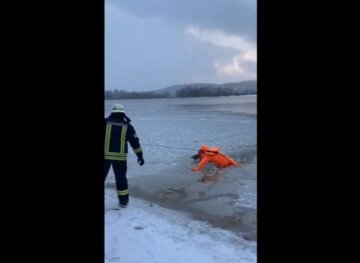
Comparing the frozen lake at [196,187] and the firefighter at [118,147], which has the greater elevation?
the firefighter at [118,147]

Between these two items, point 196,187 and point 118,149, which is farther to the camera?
point 196,187

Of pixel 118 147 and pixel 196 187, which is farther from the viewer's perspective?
pixel 196 187

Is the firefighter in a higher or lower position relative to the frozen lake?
higher

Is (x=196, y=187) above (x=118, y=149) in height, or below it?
below

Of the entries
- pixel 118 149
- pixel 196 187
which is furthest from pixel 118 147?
pixel 196 187

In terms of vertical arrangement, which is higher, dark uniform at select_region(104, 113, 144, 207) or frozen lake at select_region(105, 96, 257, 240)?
dark uniform at select_region(104, 113, 144, 207)

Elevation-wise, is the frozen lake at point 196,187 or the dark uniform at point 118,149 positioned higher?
the dark uniform at point 118,149

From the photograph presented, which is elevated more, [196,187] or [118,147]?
[118,147]

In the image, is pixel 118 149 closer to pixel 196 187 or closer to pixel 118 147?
pixel 118 147

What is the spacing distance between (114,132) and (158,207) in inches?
46.2
